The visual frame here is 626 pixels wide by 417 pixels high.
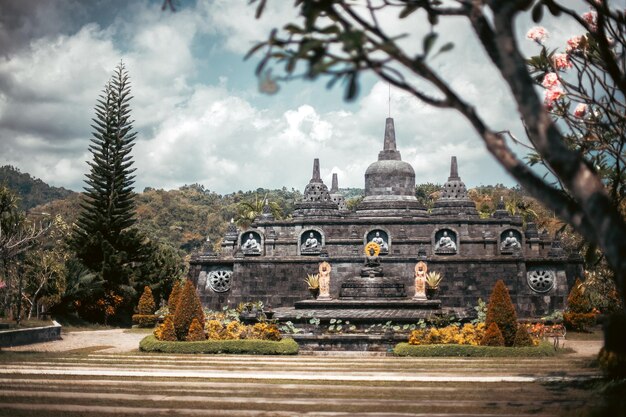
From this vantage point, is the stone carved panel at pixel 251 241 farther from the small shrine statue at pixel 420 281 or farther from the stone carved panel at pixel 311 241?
the small shrine statue at pixel 420 281

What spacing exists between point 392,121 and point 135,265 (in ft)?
63.9

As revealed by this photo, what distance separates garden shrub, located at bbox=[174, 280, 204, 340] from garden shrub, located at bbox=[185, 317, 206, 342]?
0.98 feet

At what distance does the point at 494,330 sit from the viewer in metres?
21.3

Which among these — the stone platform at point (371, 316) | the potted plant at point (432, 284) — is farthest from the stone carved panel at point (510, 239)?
the stone platform at point (371, 316)

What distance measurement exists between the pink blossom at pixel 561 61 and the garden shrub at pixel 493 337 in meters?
10.6

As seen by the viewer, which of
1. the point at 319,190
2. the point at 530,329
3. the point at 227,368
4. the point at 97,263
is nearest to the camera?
the point at 227,368

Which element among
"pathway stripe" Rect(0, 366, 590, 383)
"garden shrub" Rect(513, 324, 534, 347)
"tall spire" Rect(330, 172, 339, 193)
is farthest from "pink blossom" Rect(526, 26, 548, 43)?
"tall spire" Rect(330, 172, 339, 193)

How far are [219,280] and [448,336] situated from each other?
21.3m

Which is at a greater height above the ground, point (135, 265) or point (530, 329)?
point (135, 265)

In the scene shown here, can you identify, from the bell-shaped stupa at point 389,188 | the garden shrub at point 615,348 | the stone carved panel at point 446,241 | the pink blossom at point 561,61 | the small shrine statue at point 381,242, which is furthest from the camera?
the bell-shaped stupa at point 389,188

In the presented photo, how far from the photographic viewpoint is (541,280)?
1436 inches

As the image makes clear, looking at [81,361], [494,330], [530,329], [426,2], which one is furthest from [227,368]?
[530,329]

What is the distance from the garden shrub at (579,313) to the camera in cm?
2988

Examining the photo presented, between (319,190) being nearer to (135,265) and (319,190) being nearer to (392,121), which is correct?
(392,121)
